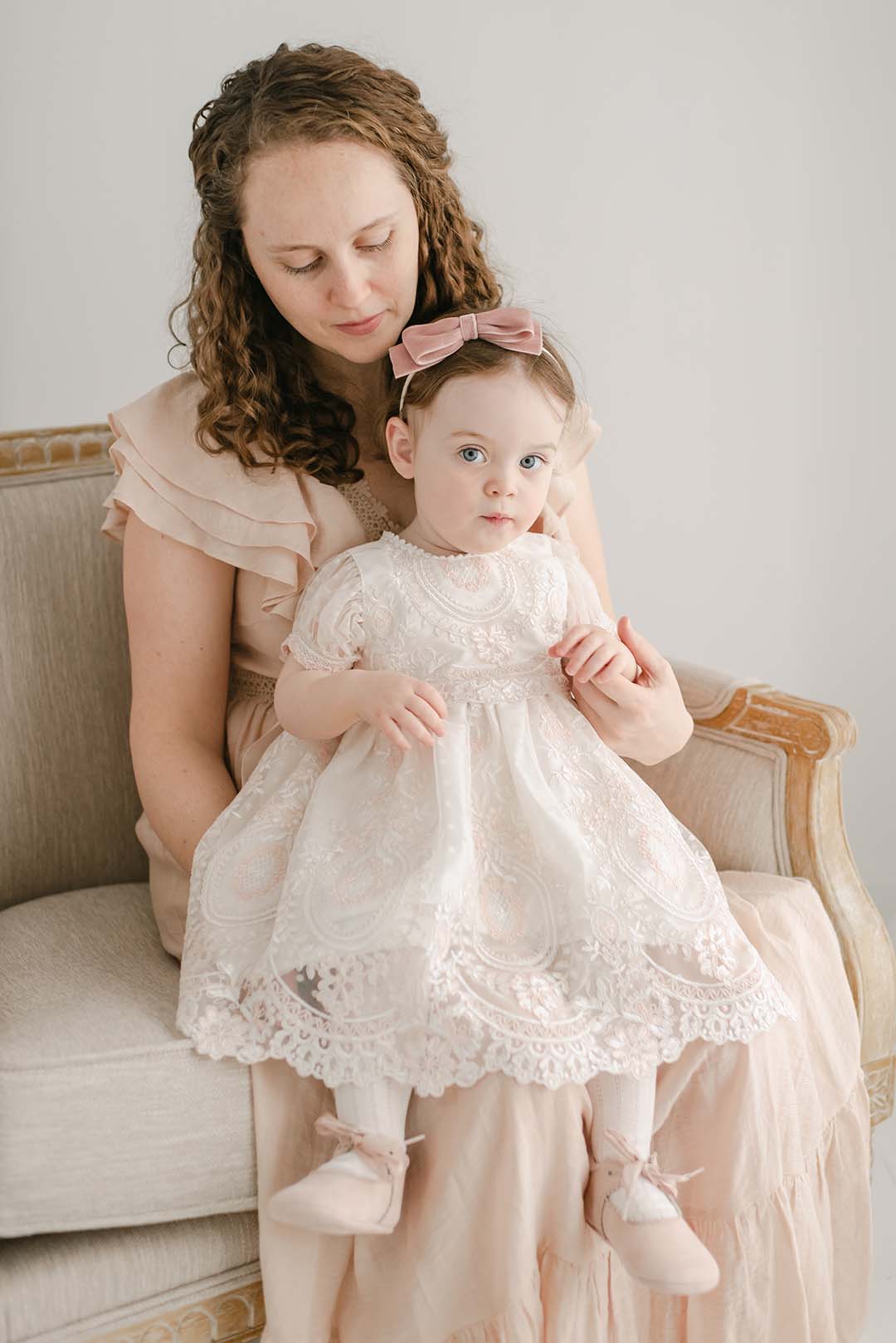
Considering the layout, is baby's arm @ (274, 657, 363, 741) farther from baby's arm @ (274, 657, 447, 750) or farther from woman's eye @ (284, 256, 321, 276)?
woman's eye @ (284, 256, 321, 276)

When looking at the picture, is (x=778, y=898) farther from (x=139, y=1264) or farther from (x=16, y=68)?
(x=16, y=68)

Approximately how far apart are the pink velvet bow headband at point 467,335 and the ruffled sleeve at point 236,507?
0.71 ft

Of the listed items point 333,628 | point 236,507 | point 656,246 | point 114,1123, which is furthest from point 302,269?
point 656,246

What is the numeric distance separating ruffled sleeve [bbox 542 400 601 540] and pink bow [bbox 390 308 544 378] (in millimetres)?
169

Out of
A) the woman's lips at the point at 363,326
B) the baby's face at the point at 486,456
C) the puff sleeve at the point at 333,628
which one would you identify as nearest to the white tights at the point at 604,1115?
the puff sleeve at the point at 333,628

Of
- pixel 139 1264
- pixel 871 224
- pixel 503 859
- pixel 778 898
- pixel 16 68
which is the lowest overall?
pixel 139 1264

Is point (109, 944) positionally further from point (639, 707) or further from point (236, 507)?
point (639, 707)

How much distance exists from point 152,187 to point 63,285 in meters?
0.21

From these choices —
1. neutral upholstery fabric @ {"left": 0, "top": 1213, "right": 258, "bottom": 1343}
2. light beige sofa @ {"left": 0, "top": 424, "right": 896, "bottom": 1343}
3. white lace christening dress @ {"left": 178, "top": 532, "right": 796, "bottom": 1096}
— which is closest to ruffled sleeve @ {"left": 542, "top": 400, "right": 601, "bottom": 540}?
white lace christening dress @ {"left": 178, "top": 532, "right": 796, "bottom": 1096}

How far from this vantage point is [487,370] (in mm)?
1483

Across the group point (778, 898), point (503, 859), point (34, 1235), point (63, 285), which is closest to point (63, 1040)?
point (34, 1235)

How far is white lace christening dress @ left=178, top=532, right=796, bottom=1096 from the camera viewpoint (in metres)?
1.30

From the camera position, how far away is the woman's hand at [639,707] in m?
1.52

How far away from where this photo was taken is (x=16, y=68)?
6.83 ft
